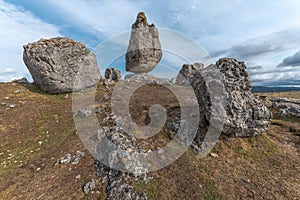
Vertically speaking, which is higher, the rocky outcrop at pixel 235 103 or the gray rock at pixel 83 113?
the rocky outcrop at pixel 235 103

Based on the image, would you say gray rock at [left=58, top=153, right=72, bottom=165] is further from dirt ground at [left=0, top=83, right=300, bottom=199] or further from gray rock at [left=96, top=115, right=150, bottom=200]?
gray rock at [left=96, top=115, right=150, bottom=200]

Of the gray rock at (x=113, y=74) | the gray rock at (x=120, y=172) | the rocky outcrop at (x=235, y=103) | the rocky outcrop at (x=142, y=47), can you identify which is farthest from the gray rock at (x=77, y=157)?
the rocky outcrop at (x=142, y=47)

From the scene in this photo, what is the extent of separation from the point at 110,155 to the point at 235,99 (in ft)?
33.4

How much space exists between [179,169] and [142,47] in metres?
37.2

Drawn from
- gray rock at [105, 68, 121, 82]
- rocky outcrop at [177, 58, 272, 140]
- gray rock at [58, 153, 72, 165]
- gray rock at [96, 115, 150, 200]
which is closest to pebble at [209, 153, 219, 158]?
rocky outcrop at [177, 58, 272, 140]

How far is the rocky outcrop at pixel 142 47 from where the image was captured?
4278cm

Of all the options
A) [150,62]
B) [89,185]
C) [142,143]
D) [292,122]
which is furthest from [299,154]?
[150,62]

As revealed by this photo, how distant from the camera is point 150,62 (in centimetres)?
4338

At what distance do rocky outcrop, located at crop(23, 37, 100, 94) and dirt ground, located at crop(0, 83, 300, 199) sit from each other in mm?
11625

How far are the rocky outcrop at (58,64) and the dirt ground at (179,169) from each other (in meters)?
11.6

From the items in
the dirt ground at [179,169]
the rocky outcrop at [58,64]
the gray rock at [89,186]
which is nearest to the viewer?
the dirt ground at [179,169]

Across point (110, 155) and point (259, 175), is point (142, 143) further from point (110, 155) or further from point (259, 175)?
point (259, 175)

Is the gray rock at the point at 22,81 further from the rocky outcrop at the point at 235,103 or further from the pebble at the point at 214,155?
the pebble at the point at 214,155

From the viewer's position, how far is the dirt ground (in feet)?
29.1
